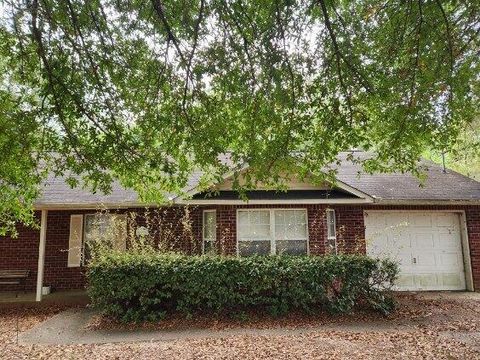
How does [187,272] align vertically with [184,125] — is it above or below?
below

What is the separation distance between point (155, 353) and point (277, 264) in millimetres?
3645

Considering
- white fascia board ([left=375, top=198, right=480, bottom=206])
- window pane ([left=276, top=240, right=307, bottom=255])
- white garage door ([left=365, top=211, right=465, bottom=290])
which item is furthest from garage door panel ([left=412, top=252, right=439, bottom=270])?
window pane ([left=276, top=240, right=307, bottom=255])

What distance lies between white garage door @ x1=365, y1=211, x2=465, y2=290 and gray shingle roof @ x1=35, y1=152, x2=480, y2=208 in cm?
70

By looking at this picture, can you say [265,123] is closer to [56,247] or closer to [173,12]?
[173,12]

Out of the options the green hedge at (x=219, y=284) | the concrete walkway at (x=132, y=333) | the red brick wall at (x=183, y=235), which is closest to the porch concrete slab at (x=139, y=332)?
the concrete walkway at (x=132, y=333)

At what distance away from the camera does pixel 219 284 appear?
948 centimetres

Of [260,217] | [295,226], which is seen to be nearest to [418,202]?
[295,226]

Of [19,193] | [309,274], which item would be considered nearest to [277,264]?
[309,274]

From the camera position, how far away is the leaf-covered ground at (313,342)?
686 cm

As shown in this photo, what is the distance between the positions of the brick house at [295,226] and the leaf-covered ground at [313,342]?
296cm

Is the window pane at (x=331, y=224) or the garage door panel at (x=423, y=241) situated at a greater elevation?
the window pane at (x=331, y=224)

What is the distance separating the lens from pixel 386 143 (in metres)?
7.83

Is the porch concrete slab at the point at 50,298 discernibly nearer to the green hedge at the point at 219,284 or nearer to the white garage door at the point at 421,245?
the green hedge at the point at 219,284

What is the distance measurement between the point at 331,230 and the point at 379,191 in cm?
200
